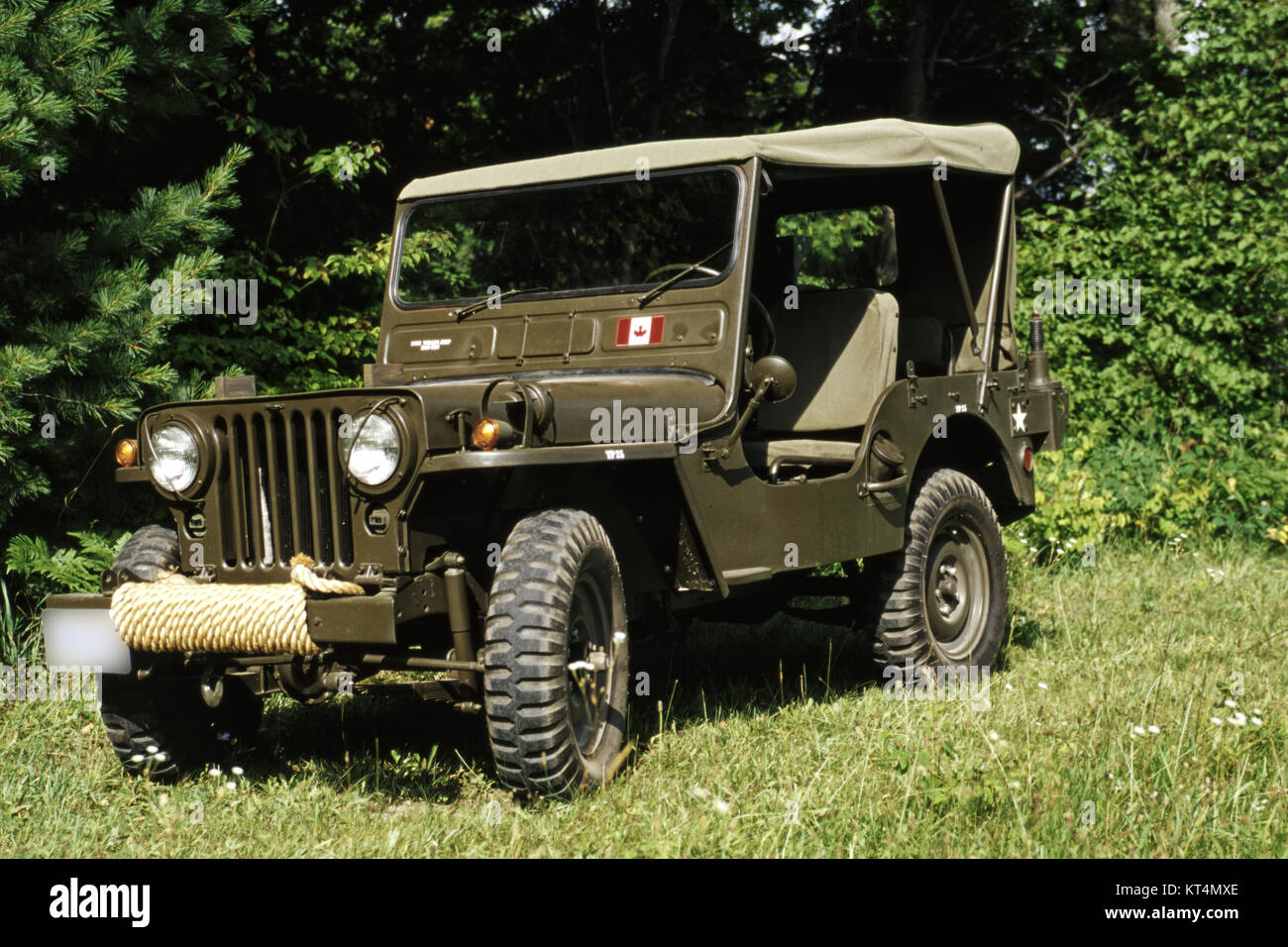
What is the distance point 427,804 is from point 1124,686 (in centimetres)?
265

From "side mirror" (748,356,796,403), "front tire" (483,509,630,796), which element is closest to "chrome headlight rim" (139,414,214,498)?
"front tire" (483,509,630,796)

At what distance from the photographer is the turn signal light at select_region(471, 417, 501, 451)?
3.75 m

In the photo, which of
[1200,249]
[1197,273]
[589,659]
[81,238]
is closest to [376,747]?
[589,659]

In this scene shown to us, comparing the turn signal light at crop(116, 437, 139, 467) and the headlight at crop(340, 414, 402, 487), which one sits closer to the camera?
the headlight at crop(340, 414, 402, 487)

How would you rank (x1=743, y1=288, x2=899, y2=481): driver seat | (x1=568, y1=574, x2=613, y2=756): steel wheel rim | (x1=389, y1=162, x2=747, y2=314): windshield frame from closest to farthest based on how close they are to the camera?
(x1=568, y1=574, x2=613, y2=756): steel wheel rim
(x1=389, y1=162, x2=747, y2=314): windshield frame
(x1=743, y1=288, x2=899, y2=481): driver seat

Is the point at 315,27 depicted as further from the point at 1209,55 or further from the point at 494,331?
the point at 1209,55

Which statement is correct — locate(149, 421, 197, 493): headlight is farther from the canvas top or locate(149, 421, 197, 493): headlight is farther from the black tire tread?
the canvas top

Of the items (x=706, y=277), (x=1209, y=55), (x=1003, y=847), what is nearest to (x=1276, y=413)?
(x=1209, y=55)

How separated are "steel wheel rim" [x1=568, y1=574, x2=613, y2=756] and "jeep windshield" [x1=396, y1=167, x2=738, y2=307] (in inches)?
49.4

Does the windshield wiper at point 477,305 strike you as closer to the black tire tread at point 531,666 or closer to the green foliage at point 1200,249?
the black tire tread at point 531,666

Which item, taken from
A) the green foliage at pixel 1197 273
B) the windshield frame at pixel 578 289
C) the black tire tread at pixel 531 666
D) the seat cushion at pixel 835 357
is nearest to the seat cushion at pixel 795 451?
the seat cushion at pixel 835 357

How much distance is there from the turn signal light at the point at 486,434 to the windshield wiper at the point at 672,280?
3.77 feet

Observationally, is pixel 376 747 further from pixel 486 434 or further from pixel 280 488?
pixel 486 434

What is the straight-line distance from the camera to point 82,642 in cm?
390
